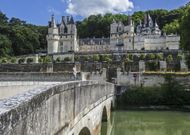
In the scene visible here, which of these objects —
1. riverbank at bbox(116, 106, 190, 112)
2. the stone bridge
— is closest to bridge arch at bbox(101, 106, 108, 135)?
the stone bridge

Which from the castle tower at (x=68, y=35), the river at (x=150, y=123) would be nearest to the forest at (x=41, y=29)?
the castle tower at (x=68, y=35)

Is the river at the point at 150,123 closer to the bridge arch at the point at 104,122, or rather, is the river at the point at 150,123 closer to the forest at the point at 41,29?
the bridge arch at the point at 104,122

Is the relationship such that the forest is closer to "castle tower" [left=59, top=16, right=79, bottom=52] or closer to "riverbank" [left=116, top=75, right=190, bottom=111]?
"castle tower" [left=59, top=16, right=79, bottom=52]

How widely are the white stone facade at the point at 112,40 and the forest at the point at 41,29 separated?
3362 millimetres

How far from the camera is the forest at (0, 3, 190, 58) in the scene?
80812 millimetres

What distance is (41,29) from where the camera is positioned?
101562mm

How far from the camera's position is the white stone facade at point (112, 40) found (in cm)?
8694

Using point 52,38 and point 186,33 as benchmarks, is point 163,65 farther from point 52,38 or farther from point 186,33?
point 52,38

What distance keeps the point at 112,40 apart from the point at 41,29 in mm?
18873

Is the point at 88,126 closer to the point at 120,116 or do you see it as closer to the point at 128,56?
the point at 120,116

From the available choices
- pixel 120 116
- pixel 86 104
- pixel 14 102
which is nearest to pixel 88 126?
pixel 86 104

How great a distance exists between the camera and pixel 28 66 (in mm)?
51156

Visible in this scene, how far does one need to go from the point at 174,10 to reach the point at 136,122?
3388 inches

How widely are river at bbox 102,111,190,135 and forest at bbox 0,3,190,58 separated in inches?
1179
